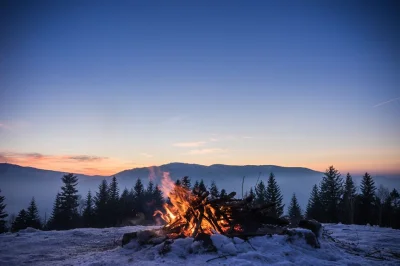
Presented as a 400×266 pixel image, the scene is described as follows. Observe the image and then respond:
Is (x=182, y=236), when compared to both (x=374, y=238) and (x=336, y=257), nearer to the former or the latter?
(x=336, y=257)

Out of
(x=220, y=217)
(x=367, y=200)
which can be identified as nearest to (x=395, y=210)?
(x=367, y=200)

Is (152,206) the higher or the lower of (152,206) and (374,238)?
the lower

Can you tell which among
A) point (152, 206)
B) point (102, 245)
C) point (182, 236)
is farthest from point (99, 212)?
point (182, 236)

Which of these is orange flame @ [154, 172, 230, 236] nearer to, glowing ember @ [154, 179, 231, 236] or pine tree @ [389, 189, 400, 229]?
glowing ember @ [154, 179, 231, 236]

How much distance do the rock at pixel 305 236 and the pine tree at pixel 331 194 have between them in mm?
45971

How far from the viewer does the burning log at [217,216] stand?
7254 mm

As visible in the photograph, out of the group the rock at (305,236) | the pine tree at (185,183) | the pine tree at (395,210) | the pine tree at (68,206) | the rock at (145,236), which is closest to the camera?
the rock at (305,236)

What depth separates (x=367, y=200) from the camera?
43.8 meters

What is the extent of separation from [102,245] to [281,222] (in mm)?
6008

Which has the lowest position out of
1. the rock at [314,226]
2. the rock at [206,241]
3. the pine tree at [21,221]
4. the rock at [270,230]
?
the pine tree at [21,221]

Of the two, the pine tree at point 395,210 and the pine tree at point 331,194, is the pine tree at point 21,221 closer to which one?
the pine tree at point 331,194


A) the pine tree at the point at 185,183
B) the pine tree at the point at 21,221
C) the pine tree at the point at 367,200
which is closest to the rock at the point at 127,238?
the pine tree at the point at 185,183

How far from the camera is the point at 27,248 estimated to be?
776 cm

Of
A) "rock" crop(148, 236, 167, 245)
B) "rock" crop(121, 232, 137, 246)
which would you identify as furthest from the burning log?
"rock" crop(121, 232, 137, 246)
